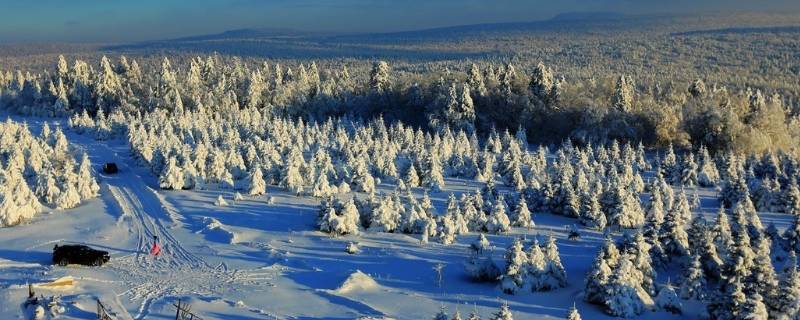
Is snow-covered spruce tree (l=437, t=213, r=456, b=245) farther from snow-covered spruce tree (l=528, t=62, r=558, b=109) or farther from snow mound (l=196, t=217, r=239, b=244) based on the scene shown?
snow-covered spruce tree (l=528, t=62, r=558, b=109)

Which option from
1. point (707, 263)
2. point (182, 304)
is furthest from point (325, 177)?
point (707, 263)

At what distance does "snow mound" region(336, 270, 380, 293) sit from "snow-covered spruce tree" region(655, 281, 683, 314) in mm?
9361

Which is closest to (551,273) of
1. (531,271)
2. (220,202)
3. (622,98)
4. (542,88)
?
(531,271)

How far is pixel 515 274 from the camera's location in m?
23.1

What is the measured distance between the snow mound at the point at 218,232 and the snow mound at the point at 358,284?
6909 mm

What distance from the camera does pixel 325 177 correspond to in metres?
36.5

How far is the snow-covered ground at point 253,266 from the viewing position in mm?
21250

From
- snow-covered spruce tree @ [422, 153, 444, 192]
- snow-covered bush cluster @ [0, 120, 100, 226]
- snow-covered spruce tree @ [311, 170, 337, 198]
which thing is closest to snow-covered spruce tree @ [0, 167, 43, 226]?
snow-covered bush cluster @ [0, 120, 100, 226]

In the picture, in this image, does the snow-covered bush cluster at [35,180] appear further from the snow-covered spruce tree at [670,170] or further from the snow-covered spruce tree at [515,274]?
the snow-covered spruce tree at [670,170]

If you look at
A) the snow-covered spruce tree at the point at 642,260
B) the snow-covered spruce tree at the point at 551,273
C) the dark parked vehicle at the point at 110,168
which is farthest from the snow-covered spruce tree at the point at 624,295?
the dark parked vehicle at the point at 110,168

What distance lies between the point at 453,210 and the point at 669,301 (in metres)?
11.0

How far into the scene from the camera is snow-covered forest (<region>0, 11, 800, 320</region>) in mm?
22031

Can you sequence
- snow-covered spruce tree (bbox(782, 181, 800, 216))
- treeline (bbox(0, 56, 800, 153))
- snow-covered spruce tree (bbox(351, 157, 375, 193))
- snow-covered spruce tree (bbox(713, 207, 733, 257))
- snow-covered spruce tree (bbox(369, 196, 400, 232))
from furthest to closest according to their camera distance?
treeline (bbox(0, 56, 800, 153)) → snow-covered spruce tree (bbox(351, 157, 375, 193)) → snow-covered spruce tree (bbox(782, 181, 800, 216)) → snow-covered spruce tree (bbox(369, 196, 400, 232)) → snow-covered spruce tree (bbox(713, 207, 733, 257))

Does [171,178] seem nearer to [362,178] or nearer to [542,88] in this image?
[362,178]
